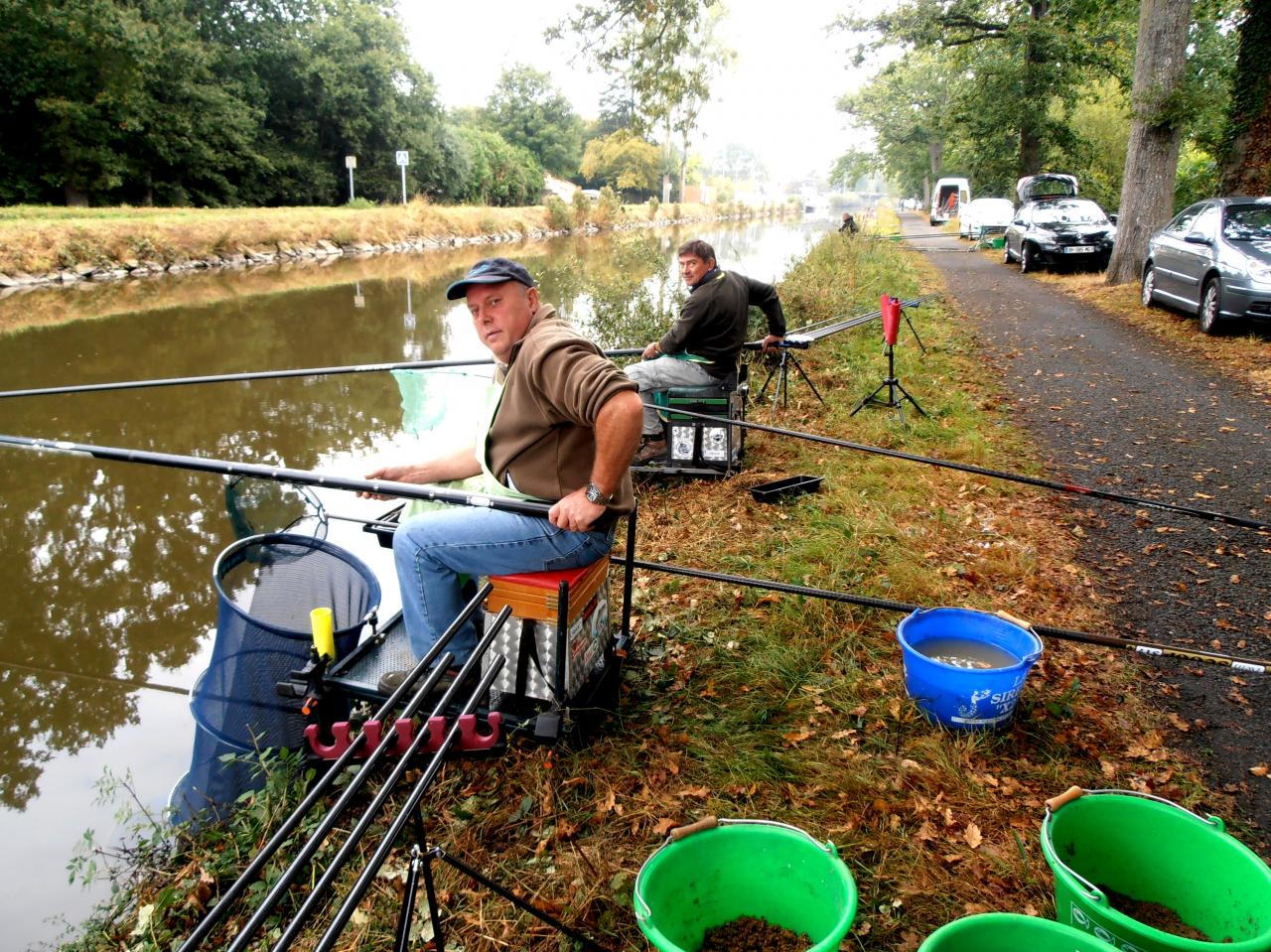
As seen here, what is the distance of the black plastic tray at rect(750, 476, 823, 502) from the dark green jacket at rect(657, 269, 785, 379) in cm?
92

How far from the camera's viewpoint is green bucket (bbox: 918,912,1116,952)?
5.83ft

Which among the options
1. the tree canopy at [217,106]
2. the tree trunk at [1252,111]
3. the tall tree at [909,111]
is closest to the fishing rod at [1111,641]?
the tree trunk at [1252,111]

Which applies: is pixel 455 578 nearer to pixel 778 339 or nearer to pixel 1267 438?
Result: pixel 778 339

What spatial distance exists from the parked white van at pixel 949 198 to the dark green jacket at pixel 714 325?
121 ft

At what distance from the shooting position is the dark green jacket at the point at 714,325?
5.88 m

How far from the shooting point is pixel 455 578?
9.74 ft

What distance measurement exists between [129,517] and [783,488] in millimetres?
4835

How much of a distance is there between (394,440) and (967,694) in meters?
6.22

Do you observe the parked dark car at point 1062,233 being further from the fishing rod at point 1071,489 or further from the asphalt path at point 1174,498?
the fishing rod at point 1071,489

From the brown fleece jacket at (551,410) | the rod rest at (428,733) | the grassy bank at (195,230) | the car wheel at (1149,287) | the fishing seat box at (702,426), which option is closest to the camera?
the rod rest at (428,733)

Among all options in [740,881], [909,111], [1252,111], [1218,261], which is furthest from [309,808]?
[909,111]

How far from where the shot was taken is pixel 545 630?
2951 millimetres

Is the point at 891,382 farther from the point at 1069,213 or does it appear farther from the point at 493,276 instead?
the point at 1069,213

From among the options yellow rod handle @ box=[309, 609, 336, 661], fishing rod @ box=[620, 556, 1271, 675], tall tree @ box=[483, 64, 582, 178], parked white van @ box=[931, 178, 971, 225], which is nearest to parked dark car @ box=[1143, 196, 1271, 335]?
fishing rod @ box=[620, 556, 1271, 675]
